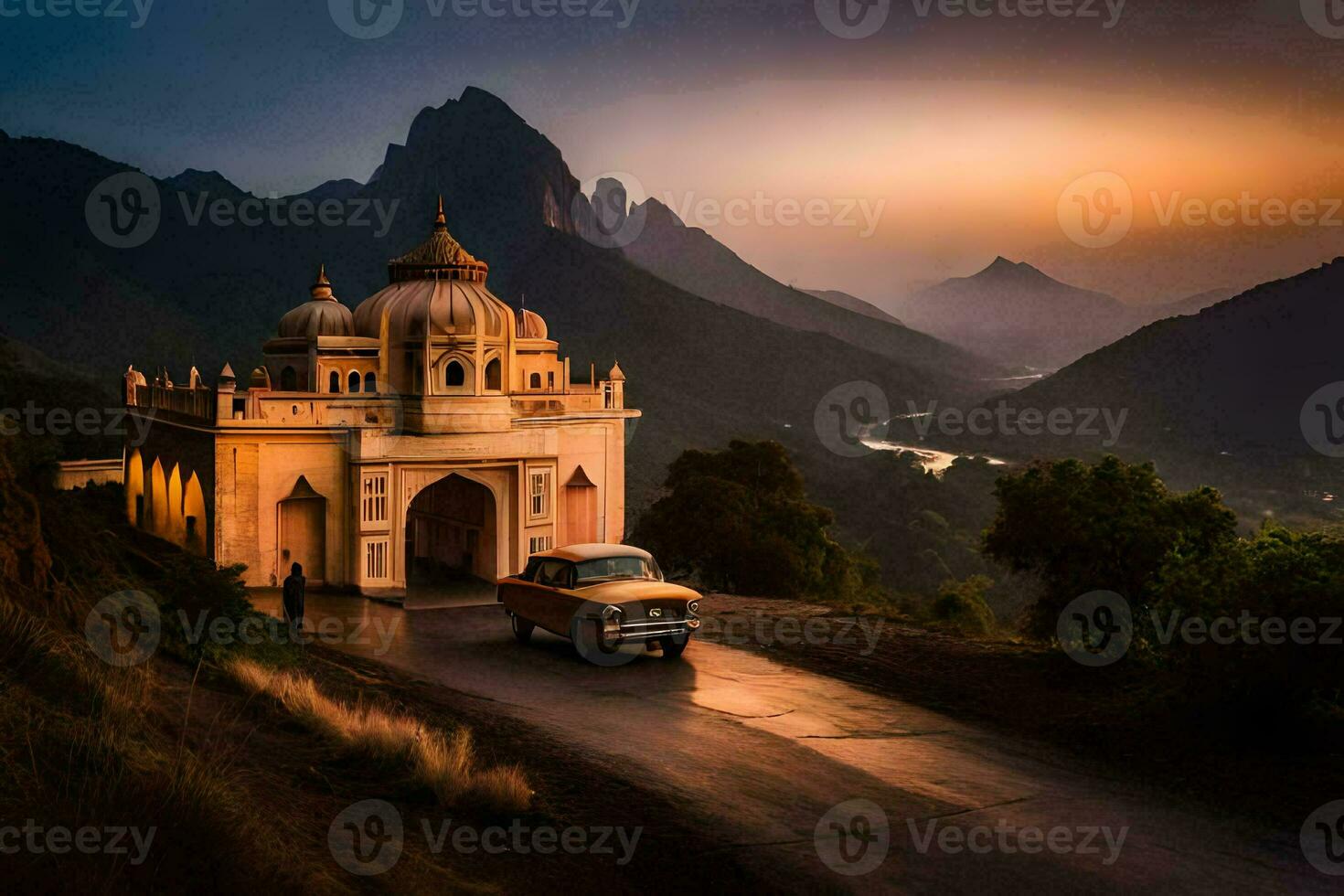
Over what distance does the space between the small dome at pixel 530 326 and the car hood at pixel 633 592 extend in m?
19.2

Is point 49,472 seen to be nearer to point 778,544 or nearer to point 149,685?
point 149,685

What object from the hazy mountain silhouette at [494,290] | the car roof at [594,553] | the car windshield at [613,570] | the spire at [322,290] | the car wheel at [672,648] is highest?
the hazy mountain silhouette at [494,290]

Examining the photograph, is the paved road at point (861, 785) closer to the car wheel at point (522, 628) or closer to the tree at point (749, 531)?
the car wheel at point (522, 628)

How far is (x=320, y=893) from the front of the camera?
597 cm

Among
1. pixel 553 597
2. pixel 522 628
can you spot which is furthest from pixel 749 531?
pixel 553 597

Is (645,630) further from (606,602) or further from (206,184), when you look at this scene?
(206,184)

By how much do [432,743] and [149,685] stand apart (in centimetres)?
234

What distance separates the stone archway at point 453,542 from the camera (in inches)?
1055

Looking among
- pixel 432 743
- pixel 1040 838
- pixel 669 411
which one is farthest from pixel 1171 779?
pixel 669 411

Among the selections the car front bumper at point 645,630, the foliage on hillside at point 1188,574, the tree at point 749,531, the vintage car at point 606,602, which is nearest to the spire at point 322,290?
the tree at point 749,531

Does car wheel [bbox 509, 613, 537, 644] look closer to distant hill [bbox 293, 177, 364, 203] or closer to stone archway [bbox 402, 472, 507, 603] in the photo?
stone archway [bbox 402, 472, 507, 603]

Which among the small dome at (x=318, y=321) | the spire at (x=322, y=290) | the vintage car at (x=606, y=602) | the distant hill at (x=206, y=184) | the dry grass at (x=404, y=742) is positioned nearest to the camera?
the dry grass at (x=404, y=742)

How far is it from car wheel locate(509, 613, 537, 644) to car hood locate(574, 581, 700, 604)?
2130 mm

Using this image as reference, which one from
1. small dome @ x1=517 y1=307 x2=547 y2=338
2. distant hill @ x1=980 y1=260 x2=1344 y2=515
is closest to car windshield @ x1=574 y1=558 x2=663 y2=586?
small dome @ x1=517 y1=307 x2=547 y2=338
